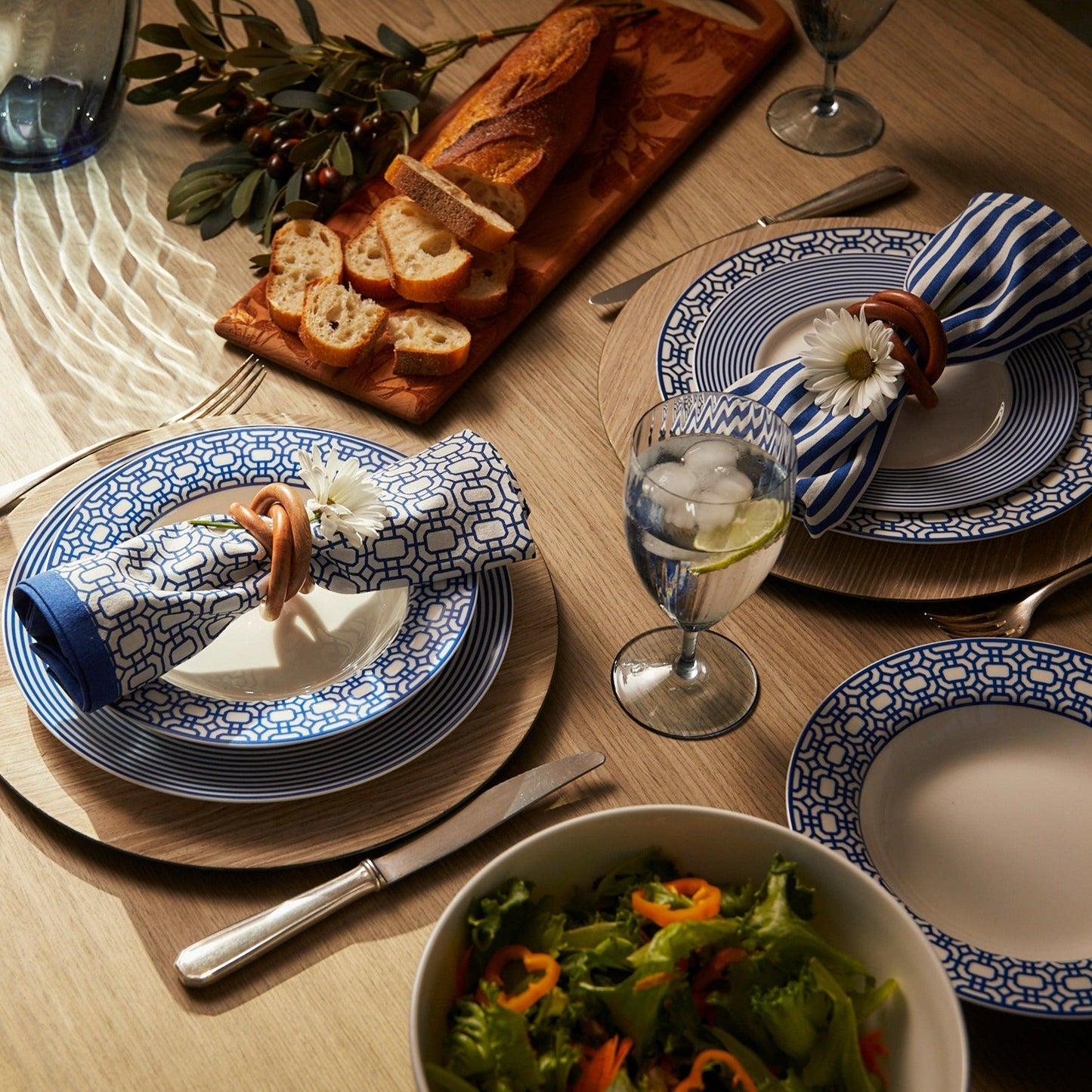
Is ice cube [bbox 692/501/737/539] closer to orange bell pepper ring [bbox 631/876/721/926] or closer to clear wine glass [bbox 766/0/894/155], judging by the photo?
orange bell pepper ring [bbox 631/876/721/926]

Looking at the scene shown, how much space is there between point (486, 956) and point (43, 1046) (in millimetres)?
297

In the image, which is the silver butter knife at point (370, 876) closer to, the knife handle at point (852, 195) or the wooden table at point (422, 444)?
the wooden table at point (422, 444)

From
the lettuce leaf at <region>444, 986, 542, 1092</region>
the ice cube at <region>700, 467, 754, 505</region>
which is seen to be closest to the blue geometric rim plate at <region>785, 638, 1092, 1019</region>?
the ice cube at <region>700, 467, 754, 505</region>

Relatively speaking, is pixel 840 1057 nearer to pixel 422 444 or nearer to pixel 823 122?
pixel 422 444

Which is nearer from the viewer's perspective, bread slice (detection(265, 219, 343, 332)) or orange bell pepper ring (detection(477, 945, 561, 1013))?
orange bell pepper ring (detection(477, 945, 561, 1013))

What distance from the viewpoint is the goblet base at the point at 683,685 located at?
0.90 m

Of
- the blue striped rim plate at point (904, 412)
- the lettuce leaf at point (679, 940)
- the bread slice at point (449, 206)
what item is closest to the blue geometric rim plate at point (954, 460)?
the blue striped rim plate at point (904, 412)

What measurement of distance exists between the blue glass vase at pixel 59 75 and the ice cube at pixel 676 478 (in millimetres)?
898

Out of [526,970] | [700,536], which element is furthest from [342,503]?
[526,970]

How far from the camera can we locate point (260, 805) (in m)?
0.81

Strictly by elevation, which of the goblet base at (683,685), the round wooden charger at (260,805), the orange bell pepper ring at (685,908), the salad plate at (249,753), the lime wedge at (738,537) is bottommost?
the goblet base at (683,685)

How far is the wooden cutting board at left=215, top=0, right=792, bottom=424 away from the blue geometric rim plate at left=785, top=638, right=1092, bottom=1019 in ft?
1.60

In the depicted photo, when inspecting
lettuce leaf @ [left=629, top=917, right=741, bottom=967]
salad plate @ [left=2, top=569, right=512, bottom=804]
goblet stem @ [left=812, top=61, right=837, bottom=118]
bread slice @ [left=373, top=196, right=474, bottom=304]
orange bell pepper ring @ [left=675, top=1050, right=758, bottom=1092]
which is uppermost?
goblet stem @ [left=812, top=61, right=837, bottom=118]

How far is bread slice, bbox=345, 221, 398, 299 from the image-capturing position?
1194 mm
